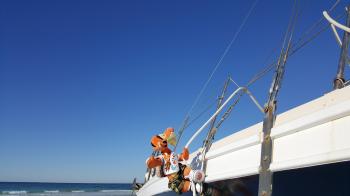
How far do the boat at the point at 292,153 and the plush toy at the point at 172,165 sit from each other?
0.59 feet

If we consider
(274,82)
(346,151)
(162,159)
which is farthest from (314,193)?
(162,159)

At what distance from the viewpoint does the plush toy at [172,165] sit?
481 cm

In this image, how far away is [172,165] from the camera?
200 inches

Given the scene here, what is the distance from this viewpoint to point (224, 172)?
13.3 ft

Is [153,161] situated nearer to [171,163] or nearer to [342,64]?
[171,163]

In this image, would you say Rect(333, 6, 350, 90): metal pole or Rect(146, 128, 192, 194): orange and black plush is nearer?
Rect(146, 128, 192, 194): orange and black plush

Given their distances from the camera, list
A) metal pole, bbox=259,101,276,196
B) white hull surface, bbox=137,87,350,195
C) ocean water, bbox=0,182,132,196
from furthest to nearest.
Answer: ocean water, bbox=0,182,132,196 → metal pole, bbox=259,101,276,196 → white hull surface, bbox=137,87,350,195

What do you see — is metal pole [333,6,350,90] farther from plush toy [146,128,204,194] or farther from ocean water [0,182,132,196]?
ocean water [0,182,132,196]

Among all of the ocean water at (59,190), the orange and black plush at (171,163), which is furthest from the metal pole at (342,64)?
the ocean water at (59,190)

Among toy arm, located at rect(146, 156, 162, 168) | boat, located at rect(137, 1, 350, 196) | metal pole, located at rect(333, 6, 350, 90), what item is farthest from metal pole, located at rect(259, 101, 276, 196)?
metal pole, located at rect(333, 6, 350, 90)

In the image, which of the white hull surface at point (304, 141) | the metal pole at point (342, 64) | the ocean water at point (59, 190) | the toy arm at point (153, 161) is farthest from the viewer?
the ocean water at point (59, 190)

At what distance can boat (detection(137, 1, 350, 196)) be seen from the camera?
2736 mm

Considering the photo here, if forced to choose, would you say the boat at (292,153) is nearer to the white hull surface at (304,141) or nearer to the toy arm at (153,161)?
the white hull surface at (304,141)

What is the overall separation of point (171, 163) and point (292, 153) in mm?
2306
